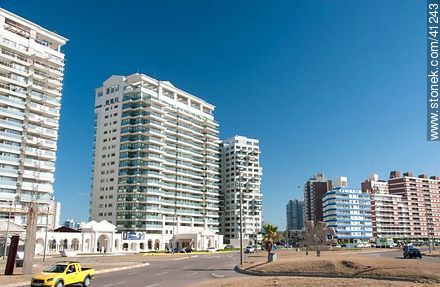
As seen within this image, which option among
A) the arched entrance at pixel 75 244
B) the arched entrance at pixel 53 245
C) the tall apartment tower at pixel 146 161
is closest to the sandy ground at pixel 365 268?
the arched entrance at pixel 53 245

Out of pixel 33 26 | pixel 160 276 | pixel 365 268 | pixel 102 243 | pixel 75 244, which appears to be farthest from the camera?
pixel 33 26

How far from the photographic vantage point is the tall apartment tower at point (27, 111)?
94688mm

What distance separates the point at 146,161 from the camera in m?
125

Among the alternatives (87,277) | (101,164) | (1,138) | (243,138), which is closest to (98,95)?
(101,164)

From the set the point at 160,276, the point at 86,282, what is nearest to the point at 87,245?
the point at 160,276

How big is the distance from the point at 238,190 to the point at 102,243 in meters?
87.9

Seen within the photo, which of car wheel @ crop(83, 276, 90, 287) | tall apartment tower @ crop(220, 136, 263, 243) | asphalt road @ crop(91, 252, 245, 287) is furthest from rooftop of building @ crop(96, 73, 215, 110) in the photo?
car wheel @ crop(83, 276, 90, 287)

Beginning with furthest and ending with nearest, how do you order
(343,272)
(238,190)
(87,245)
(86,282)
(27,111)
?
(238,190), (27,111), (87,245), (343,272), (86,282)

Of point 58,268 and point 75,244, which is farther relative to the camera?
point 75,244

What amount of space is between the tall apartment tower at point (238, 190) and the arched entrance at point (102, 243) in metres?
76.9

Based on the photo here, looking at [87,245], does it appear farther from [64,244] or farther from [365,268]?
[365,268]

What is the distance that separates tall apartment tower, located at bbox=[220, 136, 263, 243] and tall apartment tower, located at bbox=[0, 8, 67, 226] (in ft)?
266

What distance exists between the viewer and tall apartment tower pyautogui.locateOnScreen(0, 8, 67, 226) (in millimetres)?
94688

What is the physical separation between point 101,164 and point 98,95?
76.7ft
